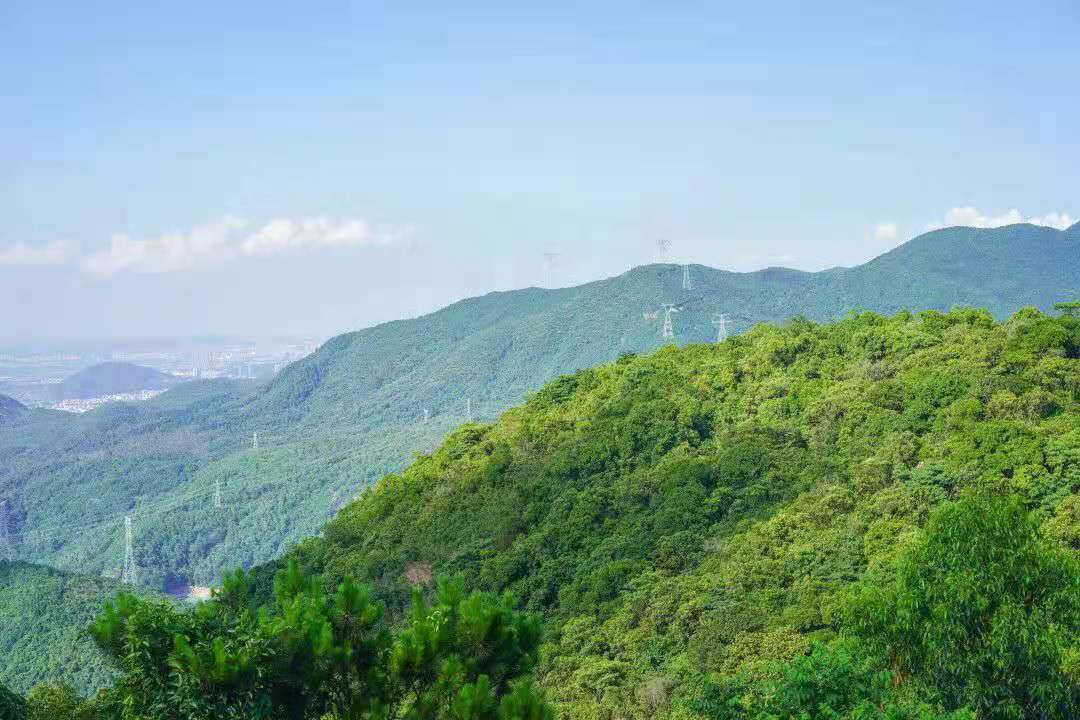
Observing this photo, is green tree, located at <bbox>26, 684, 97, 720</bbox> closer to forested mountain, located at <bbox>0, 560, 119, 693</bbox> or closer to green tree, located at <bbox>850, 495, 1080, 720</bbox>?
green tree, located at <bbox>850, 495, 1080, 720</bbox>

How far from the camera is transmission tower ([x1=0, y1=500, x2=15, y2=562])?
120550mm

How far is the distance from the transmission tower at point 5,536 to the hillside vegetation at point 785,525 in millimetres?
90052

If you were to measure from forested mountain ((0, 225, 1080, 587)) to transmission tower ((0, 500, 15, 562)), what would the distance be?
3.82 ft

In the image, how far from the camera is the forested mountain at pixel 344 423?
116m

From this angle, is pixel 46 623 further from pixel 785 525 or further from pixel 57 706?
pixel 57 706

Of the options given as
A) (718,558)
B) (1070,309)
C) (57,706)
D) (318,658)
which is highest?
(1070,309)

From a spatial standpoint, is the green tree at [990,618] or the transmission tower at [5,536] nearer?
the green tree at [990,618]

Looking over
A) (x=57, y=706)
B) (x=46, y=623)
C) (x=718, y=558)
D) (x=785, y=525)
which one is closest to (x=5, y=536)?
(x=46, y=623)

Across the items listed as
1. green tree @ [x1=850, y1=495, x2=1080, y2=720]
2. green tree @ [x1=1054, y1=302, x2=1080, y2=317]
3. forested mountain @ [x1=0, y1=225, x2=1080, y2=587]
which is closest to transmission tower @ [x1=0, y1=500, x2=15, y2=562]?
forested mountain @ [x1=0, y1=225, x2=1080, y2=587]

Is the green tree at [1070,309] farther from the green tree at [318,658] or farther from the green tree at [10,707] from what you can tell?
the green tree at [10,707]

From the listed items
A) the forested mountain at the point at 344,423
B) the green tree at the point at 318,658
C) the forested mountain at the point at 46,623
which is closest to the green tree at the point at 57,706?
the green tree at the point at 318,658

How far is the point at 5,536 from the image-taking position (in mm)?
127438

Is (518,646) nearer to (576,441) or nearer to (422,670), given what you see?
(422,670)

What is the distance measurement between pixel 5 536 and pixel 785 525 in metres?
122
